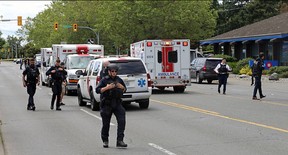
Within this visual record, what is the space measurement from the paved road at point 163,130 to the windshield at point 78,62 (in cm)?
671

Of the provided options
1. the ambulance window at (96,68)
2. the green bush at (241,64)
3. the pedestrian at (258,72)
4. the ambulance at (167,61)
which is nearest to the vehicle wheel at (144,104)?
the ambulance window at (96,68)

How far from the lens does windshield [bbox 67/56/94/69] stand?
24906 mm

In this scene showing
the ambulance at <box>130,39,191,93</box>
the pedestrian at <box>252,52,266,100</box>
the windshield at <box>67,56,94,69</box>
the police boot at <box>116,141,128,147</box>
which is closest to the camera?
the police boot at <box>116,141,128,147</box>

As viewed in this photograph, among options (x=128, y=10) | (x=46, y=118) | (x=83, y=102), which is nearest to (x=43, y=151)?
(x=46, y=118)

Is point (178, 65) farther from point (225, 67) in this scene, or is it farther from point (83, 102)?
→ point (83, 102)

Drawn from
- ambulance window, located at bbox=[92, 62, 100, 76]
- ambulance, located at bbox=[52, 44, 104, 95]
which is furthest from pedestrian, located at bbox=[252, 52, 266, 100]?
ambulance, located at bbox=[52, 44, 104, 95]

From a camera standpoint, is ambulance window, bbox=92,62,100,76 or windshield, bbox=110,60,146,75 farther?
ambulance window, bbox=92,62,100,76

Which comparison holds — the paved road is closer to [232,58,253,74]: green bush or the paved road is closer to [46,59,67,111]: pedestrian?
[46,59,67,111]: pedestrian

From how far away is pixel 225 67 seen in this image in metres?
23.7

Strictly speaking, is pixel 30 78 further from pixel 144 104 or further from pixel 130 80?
pixel 144 104

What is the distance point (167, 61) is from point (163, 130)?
1244cm

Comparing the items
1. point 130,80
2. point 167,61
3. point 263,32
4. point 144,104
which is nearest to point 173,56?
point 167,61

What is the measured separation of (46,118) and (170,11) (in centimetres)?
3863

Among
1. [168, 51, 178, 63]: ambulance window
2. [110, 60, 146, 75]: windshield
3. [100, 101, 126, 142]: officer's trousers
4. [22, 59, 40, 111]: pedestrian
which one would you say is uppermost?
[168, 51, 178, 63]: ambulance window
